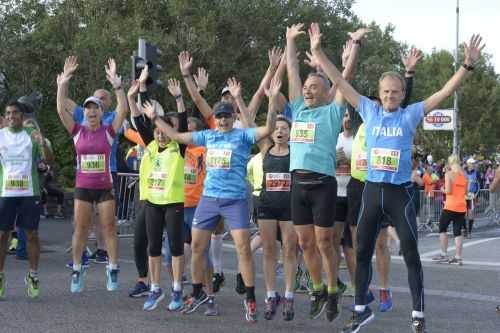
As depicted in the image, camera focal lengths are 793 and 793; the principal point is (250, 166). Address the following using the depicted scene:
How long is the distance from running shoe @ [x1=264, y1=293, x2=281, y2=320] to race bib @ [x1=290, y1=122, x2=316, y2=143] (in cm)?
148

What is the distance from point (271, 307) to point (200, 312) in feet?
2.44

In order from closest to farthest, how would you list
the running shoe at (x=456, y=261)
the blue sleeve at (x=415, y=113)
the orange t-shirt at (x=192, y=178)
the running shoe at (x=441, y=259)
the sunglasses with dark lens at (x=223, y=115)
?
the blue sleeve at (x=415, y=113)
the sunglasses with dark lens at (x=223, y=115)
the orange t-shirt at (x=192, y=178)
the running shoe at (x=456, y=261)
the running shoe at (x=441, y=259)

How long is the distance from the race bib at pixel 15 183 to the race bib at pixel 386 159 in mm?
3754

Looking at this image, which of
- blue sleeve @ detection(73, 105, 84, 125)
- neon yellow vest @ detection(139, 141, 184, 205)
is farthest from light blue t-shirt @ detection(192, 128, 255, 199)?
blue sleeve @ detection(73, 105, 84, 125)

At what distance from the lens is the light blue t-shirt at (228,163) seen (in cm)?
724

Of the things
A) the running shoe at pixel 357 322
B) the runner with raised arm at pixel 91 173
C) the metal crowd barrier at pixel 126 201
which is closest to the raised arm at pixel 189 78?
the runner with raised arm at pixel 91 173

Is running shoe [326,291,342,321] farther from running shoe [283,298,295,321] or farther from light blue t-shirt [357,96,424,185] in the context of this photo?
light blue t-shirt [357,96,424,185]

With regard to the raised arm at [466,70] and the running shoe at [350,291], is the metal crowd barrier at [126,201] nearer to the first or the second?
the running shoe at [350,291]

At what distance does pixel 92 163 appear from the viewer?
8359mm

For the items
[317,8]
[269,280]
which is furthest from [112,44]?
[269,280]

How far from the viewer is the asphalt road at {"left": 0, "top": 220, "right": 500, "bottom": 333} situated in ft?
22.2

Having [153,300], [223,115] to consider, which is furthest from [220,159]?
[153,300]

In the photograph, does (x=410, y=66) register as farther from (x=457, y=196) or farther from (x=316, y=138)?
(x=457, y=196)

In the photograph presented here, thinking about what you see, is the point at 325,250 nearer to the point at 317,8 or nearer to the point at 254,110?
the point at 254,110
